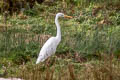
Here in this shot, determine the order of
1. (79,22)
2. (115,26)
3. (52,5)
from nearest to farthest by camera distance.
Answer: (115,26) < (79,22) < (52,5)

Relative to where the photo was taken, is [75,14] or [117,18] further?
[75,14]

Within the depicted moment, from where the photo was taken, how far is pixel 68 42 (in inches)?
333

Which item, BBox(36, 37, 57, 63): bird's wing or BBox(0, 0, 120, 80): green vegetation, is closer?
BBox(0, 0, 120, 80): green vegetation

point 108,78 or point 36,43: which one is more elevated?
point 108,78

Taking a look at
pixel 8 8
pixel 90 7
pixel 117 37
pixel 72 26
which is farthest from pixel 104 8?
pixel 117 37

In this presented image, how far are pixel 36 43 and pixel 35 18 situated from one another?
3297 mm

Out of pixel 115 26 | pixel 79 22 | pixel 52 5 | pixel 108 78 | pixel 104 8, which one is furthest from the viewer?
pixel 52 5

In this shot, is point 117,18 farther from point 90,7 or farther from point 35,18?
point 35,18

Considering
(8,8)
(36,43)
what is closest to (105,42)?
(36,43)

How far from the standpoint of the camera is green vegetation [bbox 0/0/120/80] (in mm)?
4281

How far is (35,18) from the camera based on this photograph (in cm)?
1159

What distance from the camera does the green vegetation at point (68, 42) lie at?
14.0ft

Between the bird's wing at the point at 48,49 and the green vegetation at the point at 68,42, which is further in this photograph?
the bird's wing at the point at 48,49

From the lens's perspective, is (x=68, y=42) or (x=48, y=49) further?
(x=68, y=42)
